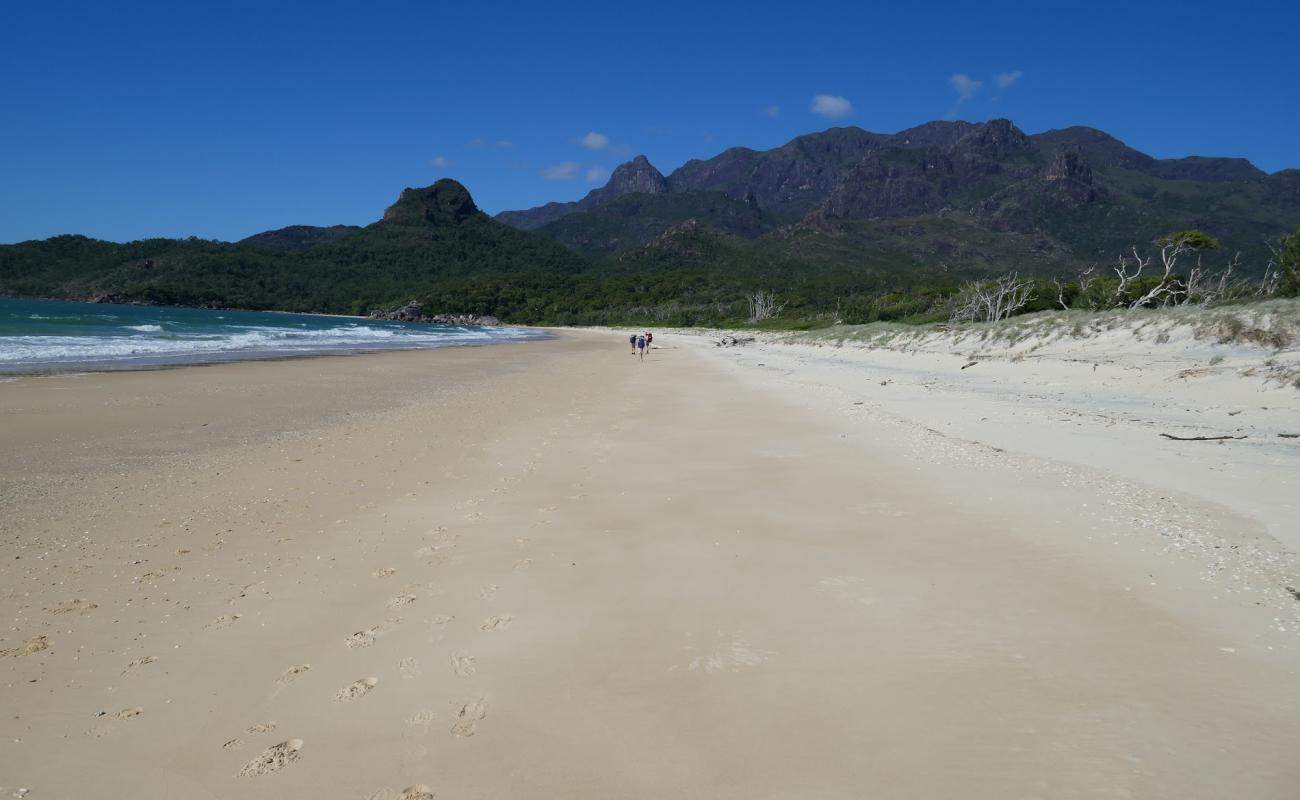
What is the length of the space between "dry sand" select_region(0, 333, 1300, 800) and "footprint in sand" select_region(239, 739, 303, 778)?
0.05 ft

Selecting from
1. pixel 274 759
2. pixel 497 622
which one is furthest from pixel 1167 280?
pixel 274 759

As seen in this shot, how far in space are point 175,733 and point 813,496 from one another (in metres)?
5.57

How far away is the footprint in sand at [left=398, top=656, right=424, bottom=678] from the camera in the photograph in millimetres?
3338

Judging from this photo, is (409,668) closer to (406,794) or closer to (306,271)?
(406,794)

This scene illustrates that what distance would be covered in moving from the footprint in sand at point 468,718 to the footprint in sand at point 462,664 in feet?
0.89

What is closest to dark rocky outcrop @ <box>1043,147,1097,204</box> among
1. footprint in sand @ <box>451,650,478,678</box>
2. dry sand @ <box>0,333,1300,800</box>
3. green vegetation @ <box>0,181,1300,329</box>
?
green vegetation @ <box>0,181,1300,329</box>

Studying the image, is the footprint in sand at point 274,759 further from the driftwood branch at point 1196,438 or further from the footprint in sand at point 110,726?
the driftwood branch at point 1196,438

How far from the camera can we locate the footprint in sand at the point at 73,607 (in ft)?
13.0

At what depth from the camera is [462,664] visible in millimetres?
3447

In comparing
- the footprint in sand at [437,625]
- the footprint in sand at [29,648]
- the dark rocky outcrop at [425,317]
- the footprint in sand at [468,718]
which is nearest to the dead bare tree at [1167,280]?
the footprint in sand at [437,625]

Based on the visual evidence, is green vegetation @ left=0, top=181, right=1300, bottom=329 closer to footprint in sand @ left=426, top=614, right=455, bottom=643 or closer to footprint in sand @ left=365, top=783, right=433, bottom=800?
footprint in sand @ left=426, top=614, right=455, bottom=643

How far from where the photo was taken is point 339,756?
2719 mm

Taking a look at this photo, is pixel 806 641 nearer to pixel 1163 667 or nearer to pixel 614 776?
pixel 614 776

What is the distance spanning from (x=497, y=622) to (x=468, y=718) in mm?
992
